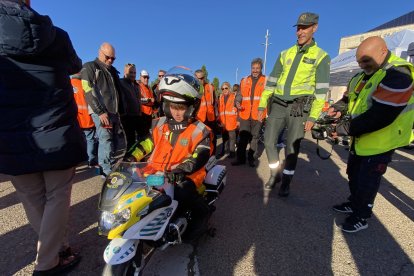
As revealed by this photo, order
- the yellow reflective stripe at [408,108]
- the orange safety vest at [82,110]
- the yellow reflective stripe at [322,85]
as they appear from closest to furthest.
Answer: the yellow reflective stripe at [408,108], the yellow reflective stripe at [322,85], the orange safety vest at [82,110]

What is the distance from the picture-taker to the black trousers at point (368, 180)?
267 centimetres

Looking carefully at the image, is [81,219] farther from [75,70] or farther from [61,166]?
[75,70]

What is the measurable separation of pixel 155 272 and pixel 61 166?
1.16 m

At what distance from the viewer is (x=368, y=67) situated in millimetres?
2768

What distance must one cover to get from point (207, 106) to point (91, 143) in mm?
2512

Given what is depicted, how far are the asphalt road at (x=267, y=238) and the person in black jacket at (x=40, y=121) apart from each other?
531 millimetres

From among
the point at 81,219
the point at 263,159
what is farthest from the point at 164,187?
the point at 263,159

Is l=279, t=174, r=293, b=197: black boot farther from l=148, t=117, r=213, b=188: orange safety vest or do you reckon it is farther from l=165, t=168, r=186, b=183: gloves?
l=165, t=168, r=186, b=183: gloves

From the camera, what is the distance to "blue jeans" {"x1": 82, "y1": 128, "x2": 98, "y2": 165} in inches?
193

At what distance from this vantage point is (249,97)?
5336 millimetres

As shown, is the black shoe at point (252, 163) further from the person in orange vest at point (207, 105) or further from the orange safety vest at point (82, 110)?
the orange safety vest at point (82, 110)

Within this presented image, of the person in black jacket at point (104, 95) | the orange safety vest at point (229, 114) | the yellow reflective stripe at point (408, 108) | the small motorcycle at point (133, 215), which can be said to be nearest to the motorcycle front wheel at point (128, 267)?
the small motorcycle at point (133, 215)

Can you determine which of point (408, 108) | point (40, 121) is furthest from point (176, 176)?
point (408, 108)

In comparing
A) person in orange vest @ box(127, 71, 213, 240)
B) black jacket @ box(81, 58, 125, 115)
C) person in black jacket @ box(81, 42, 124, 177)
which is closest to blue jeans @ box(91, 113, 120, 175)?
person in black jacket @ box(81, 42, 124, 177)
